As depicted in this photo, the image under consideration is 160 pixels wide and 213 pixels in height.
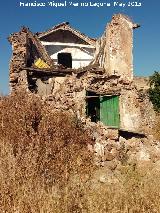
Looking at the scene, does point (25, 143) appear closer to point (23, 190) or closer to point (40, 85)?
point (23, 190)

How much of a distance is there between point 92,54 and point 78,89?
31.3 ft

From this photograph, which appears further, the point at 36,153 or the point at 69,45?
the point at 69,45

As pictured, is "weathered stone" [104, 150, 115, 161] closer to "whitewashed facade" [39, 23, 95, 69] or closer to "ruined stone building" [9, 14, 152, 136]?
"ruined stone building" [9, 14, 152, 136]

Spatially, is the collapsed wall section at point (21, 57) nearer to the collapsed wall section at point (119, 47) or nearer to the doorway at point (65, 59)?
the doorway at point (65, 59)

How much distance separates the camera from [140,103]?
59.8ft

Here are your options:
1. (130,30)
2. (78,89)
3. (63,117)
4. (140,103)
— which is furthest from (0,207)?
(130,30)

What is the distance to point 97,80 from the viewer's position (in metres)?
17.2

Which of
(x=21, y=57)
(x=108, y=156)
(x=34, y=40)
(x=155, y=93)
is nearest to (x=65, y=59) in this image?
(x=34, y=40)

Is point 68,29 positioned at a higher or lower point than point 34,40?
higher

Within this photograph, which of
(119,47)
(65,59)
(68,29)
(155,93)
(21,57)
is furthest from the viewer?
(65,59)

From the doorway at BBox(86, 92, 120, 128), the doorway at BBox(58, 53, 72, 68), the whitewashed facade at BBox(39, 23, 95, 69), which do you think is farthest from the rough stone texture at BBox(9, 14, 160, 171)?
the doorway at BBox(58, 53, 72, 68)

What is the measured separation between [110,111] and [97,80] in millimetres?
1847

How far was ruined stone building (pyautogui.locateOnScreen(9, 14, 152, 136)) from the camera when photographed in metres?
16.1

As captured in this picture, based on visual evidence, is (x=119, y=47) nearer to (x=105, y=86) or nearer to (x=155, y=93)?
(x=105, y=86)
